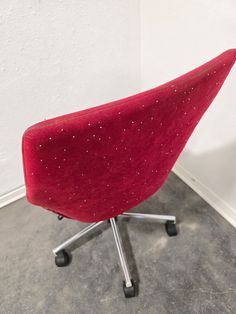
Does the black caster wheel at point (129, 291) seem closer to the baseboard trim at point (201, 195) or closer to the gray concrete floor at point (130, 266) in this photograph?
the gray concrete floor at point (130, 266)

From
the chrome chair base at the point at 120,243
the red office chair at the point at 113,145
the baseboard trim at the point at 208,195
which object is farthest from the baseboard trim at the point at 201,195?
the red office chair at the point at 113,145

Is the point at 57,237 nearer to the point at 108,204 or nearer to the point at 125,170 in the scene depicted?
the point at 108,204

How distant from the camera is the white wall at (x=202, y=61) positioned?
3.04 feet

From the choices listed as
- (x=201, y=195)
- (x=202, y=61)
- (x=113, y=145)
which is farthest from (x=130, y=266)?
(x=202, y=61)

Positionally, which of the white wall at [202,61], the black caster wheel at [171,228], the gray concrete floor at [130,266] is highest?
the white wall at [202,61]

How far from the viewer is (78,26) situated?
1103mm

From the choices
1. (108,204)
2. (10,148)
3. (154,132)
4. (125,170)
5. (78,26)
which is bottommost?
(10,148)

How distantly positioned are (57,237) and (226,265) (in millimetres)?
828

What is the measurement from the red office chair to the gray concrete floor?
503 mm

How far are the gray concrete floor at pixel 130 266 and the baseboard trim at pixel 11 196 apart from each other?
125mm

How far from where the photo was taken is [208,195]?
1320 millimetres

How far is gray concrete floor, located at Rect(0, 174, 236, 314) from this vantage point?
0.98 m

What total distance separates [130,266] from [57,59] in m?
1.03

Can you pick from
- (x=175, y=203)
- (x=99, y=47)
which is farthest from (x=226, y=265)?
(x=99, y=47)
